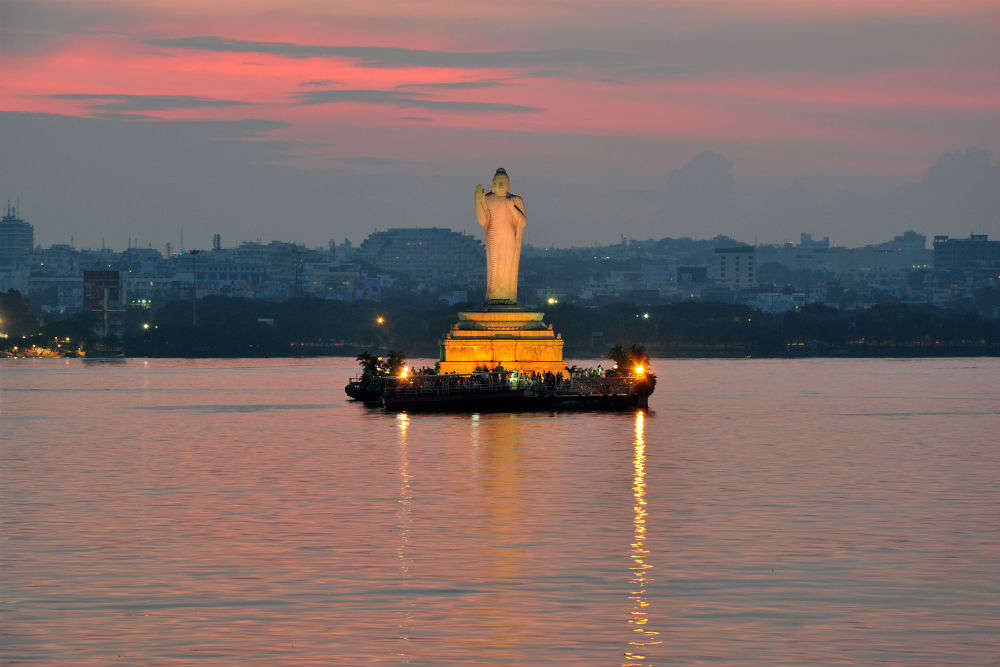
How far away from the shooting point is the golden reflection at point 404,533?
1967 cm

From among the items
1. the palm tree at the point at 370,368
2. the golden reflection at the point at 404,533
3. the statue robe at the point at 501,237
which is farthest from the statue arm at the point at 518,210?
the golden reflection at the point at 404,533

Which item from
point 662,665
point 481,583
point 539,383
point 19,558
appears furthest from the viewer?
point 539,383

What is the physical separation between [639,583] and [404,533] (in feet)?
20.9

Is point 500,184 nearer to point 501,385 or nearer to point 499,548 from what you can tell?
point 501,385

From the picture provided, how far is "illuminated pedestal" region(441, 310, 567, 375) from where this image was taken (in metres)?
70.8

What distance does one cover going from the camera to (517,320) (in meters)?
71.6

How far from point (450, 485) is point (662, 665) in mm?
19410

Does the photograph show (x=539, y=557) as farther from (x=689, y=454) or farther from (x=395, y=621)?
(x=689, y=454)

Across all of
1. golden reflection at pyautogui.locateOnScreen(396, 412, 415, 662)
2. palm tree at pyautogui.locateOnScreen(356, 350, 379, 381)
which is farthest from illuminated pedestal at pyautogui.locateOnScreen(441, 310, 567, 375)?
golden reflection at pyautogui.locateOnScreen(396, 412, 415, 662)

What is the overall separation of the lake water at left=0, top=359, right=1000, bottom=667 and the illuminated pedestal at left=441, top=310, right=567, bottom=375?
12.5 m

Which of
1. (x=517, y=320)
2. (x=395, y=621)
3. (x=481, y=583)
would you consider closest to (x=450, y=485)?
(x=481, y=583)

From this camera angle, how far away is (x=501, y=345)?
232ft

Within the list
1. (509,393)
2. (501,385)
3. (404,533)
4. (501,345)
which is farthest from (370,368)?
(404,533)

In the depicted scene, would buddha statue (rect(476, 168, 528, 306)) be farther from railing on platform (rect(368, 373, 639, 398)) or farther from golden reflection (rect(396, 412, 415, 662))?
golden reflection (rect(396, 412, 415, 662))
